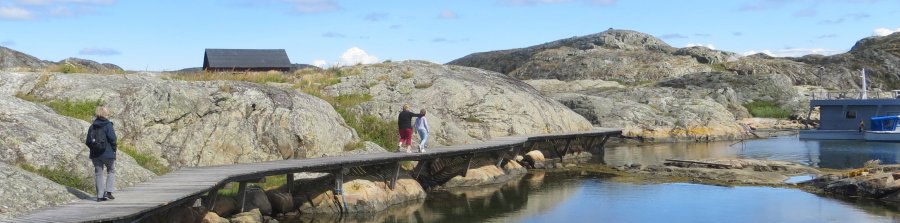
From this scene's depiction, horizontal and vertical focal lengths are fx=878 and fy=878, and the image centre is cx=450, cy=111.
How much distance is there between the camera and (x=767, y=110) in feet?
314

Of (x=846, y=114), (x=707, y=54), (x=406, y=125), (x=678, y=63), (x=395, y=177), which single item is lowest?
(x=395, y=177)

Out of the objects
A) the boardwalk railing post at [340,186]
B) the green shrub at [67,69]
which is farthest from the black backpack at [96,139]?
the green shrub at [67,69]

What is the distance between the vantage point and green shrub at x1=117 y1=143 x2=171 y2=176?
1030 inches

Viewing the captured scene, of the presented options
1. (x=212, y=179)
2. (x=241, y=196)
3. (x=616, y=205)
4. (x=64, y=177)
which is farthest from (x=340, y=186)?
(x=616, y=205)

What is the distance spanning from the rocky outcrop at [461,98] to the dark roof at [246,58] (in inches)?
262

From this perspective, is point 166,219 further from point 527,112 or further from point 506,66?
point 506,66

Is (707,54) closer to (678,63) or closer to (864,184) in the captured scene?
(678,63)

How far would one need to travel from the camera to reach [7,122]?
2323cm

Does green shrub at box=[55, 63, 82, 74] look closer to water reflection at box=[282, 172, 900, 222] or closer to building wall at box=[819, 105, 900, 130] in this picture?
water reflection at box=[282, 172, 900, 222]

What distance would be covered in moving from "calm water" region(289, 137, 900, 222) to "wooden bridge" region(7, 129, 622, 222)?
5.35 ft

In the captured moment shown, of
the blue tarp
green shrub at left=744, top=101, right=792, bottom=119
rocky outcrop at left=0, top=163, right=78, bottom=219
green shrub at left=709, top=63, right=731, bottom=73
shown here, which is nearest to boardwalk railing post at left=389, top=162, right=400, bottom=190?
rocky outcrop at left=0, top=163, right=78, bottom=219

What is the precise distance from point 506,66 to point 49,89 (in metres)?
143

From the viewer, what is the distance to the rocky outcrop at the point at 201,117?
95.1ft

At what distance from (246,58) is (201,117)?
25540mm
